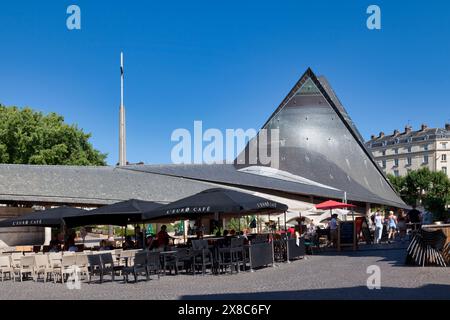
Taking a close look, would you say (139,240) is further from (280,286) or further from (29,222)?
(280,286)

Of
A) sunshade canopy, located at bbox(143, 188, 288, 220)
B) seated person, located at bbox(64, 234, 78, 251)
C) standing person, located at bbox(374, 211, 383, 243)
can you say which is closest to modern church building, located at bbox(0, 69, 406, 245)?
standing person, located at bbox(374, 211, 383, 243)

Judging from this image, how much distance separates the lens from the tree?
52.6 meters

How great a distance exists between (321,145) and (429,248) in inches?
1613

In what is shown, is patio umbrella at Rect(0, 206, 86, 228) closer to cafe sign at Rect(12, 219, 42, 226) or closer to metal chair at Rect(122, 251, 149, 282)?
cafe sign at Rect(12, 219, 42, 226)

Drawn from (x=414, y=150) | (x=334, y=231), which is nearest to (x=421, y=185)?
(x=414, y=150)

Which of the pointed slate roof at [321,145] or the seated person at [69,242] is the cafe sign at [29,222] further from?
the pointed slate roof at [321,145]

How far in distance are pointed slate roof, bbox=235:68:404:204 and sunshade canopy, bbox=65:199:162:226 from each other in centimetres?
3266

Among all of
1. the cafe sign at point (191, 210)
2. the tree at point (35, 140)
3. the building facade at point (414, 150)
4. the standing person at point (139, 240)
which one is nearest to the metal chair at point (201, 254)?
the cafe sign at point (191, 210)

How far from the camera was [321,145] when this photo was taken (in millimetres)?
55906

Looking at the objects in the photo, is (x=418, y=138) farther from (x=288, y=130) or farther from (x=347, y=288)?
(x=347, y=288)

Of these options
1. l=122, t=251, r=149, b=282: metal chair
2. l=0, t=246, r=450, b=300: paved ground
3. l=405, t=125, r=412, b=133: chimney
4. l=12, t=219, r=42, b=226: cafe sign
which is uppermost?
l=405, t=125, r=412, b=133: chimney

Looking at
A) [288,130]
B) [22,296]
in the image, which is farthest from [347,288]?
[288,130]

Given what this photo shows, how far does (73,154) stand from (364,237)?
34.4 m
